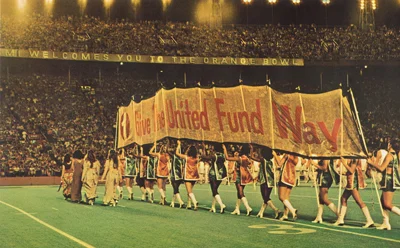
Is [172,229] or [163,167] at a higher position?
[163,167]

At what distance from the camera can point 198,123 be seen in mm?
17344

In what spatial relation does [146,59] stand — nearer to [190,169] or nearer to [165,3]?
[165,3]

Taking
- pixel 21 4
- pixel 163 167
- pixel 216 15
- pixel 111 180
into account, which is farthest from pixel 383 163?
pixel 21 4

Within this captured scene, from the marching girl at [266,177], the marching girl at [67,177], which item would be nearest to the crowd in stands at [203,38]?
the marching girl at [67,177]

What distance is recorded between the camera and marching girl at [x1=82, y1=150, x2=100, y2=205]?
69.3 feet

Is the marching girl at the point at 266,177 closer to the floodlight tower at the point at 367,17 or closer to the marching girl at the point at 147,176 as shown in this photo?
the marching girl at the point at 147,176

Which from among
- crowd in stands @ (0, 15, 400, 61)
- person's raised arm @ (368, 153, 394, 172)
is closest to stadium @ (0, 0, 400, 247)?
person's raised arm @ (368, 153, 394, 172)

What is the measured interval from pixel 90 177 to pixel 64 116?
23.0 metres

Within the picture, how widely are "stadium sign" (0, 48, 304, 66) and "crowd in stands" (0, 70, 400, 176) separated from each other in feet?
9.19

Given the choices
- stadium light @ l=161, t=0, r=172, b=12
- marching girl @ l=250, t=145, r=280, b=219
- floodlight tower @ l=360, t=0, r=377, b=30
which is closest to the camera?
marching girl @ l=250, t=145, r=280, b=219

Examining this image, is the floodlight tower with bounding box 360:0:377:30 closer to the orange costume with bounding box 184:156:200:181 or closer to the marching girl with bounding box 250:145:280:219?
the orange costume with bounding box 184:156:200:181

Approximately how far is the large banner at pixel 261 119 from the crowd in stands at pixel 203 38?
1122 inches

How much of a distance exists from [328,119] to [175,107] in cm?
526

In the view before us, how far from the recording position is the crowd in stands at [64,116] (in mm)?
39125
